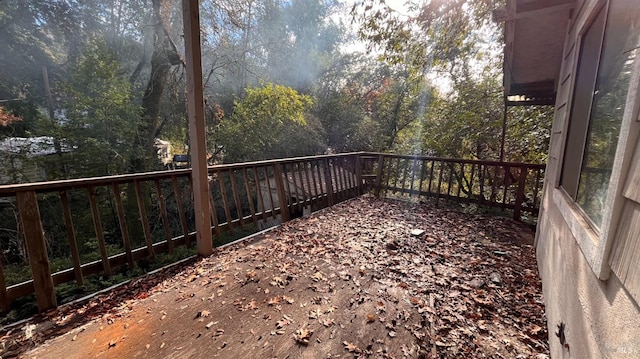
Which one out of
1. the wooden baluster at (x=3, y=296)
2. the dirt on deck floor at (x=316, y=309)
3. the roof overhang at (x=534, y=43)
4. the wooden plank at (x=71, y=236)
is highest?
the roof overhang at (x=534, y=43)

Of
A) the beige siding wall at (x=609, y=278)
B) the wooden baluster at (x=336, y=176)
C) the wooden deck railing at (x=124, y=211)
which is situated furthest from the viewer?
the wooden baluster at (x=336, y=176)

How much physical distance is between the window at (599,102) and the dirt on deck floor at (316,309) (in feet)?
3.43

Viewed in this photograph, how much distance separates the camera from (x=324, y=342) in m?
1.73

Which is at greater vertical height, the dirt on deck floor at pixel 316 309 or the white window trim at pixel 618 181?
the white window trim at pixel 618 181

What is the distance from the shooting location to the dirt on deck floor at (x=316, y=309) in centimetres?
167

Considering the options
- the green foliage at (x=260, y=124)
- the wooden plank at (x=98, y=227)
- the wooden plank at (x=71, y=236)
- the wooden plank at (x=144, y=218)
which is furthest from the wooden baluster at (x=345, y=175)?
the green foliage at (x=260, y=124)

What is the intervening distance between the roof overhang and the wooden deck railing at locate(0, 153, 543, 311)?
48.1 inches

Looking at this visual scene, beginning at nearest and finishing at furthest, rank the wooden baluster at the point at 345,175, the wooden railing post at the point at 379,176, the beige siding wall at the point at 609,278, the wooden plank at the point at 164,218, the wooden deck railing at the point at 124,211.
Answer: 1. the beige siding wall at the point at 609,278
2. the wooden deck railing at the point at 124,211
3. the wooden plank at the point at 164,218
4. the wooden baluster at the point at 345,175
5. the wooden railing post at the point at 379,176

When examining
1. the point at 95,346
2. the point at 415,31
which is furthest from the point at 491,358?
the point at 415,31

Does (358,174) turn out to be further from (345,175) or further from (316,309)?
(316,309)

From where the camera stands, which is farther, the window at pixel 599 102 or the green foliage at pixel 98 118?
the green foliage at pixel 98 118

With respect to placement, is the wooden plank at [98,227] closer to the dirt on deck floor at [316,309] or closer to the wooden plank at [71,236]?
the wooden plank at [71,236]

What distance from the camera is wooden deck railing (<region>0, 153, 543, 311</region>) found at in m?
1.97

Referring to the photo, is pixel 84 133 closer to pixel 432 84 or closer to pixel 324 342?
pixel 324 342
